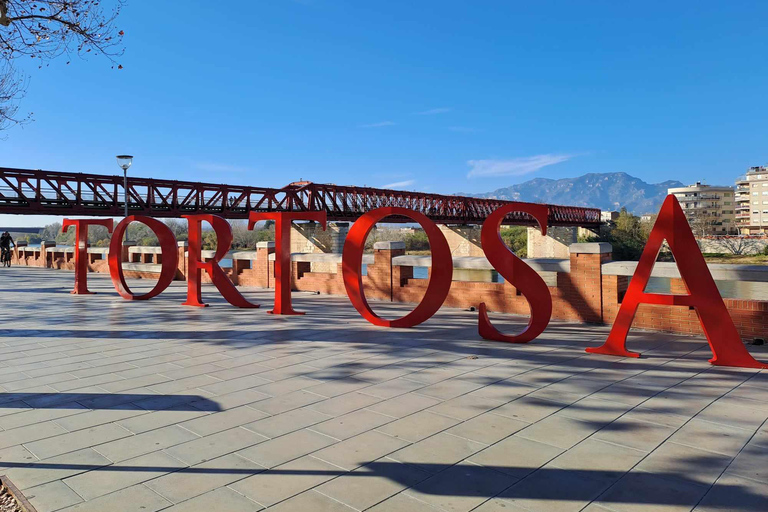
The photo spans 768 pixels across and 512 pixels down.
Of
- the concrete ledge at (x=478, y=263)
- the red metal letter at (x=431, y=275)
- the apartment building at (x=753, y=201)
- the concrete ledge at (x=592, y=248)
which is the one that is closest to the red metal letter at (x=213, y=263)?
the red metal letter at (x=431, y=275)

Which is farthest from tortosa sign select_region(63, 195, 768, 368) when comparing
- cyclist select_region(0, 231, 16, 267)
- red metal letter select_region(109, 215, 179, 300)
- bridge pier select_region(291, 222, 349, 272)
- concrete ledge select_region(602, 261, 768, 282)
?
bridge pier select_region(291, 222, 349, 272)

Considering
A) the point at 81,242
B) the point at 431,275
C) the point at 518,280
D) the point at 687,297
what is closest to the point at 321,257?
the point at 431,275

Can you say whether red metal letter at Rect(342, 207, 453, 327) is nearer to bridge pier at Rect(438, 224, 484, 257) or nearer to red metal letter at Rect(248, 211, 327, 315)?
red metal letter at Rect(248, 211, 327, 315)

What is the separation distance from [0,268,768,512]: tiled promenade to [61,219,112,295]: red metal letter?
7.04 m

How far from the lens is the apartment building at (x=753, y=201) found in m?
120

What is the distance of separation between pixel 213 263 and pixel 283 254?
185cm

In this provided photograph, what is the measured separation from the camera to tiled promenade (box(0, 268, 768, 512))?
3303mm

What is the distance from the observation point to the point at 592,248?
366 inches

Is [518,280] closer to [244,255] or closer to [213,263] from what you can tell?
[213,263]

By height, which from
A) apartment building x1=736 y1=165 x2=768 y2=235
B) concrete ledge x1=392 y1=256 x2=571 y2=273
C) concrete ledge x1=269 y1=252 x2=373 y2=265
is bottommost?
concrete ledge x1=392 y1=256 x2=571 y2=273

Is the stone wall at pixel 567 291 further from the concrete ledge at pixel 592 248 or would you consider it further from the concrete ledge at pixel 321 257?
the concrete ledge at pixel 321 257

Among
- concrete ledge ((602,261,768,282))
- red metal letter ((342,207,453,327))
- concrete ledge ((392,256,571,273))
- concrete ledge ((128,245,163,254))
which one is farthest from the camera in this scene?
concrete ledge ((128,245,163,254))

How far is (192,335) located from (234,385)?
11.2 feet

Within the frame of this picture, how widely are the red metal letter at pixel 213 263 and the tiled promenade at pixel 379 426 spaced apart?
360cm
